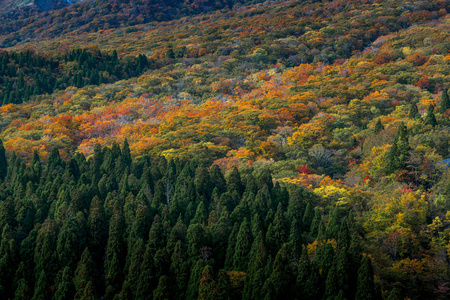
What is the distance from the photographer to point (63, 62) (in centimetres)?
12950

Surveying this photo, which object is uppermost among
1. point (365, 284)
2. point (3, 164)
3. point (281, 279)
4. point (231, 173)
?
point (281, 279)

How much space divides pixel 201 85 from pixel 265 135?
4176cm

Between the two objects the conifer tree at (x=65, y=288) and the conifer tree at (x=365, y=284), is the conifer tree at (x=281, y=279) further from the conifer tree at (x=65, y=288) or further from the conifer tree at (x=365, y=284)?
the conifer tree at (x=65, y=288)

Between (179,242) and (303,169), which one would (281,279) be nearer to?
(179,242)

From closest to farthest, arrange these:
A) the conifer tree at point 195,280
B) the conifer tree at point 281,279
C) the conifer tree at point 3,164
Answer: the conifer tree at point 281,279 < the conifer tree at point 195,280 < the conifer tree at point 3,164

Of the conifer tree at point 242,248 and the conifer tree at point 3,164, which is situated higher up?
the conifer tree at point 242,248

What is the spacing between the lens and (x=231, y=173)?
5594 centimetres

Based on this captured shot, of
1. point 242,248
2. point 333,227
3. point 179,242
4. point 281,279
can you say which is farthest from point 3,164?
point 281,279

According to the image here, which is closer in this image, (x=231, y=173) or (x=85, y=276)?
(x=85, y=276)

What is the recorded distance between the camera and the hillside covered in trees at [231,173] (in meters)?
40.2

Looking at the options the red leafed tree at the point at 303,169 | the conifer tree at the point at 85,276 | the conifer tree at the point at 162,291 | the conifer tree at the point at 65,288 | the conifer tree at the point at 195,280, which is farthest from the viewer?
the red leafed tree at the point at 303,169

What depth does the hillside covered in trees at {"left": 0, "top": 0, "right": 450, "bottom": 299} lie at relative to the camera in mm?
40219

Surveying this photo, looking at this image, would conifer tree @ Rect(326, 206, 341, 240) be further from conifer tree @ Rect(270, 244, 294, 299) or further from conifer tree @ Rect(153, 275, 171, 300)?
conifer tree @ Rect(153, 275, 171, 300)

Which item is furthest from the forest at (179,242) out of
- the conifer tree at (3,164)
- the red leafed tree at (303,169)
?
the conifer tree at (3,164)
